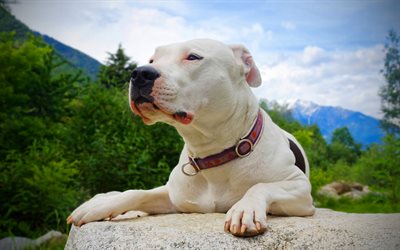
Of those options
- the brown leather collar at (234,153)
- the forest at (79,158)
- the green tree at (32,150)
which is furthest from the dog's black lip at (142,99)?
the green tree at (32,150)

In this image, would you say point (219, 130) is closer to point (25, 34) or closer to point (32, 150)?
point (32, 150)

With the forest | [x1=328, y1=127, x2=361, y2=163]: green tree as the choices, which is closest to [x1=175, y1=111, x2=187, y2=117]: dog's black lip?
the forest

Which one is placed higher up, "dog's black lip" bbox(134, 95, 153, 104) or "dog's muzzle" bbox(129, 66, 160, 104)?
"dog's muzzle" bbox(129, 66, 160, 104)

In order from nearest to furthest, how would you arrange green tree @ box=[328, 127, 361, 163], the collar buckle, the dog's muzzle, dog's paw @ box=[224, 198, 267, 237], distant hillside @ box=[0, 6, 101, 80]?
dog's paw @ box=[224, 198, 267, 237], the dog's muzzle, the collar buckle, distant hillside @ box=[0, 6, 101, 80], green tree @ box=[328, 127, 361, 163]

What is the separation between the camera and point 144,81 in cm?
225

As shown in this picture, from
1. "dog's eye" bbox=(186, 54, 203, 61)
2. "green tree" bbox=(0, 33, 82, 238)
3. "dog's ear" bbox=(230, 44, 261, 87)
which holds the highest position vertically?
"dog's ear" bbox=(230, 44, 261, 87)

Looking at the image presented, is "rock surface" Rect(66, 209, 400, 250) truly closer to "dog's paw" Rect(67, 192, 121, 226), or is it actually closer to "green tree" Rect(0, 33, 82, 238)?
"dog's paw" Rect(67, 192, 121, 226)

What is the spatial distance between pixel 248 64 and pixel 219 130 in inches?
23.0

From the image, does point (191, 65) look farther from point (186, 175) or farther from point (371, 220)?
point (371, 220)

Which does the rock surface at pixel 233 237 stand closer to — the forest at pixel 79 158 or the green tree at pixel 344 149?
the forest at pixel 79 158

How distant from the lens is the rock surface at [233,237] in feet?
6.71

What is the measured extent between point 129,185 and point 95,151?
95cm

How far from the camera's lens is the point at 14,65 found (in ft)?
29.3

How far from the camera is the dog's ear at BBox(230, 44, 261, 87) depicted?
2.76m
